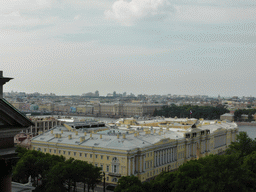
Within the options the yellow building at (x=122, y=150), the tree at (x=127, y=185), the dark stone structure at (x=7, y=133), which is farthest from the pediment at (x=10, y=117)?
the yellow building at (x=122, y=150)

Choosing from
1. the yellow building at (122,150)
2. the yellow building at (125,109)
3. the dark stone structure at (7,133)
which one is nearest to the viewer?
the dark stone structure at (7,133)

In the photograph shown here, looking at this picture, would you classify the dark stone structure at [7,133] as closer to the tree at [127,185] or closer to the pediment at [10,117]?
the pediment at [10,117]

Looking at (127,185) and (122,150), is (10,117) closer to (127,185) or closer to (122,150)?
(127,185)

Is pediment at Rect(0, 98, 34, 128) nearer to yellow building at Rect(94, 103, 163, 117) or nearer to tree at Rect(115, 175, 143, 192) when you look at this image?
tree at Rect(115, 175, 143, 192)

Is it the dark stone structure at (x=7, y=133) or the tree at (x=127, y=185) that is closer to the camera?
the dark stone structure at (x=7, y=133)

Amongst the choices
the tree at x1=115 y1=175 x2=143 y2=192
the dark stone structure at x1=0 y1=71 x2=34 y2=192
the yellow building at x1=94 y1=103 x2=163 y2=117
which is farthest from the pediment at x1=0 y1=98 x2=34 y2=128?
the yellow building at x1=94 y1=103 x2=163 y2=117

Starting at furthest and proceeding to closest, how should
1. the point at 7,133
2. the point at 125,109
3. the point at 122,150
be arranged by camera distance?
the point at 125,109
the point at 122,150
the point at 7,133

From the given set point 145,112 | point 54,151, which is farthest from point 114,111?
point 54,151

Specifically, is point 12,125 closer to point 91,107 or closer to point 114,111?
point 114,111

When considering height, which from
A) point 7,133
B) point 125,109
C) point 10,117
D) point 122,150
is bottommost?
point 125,109

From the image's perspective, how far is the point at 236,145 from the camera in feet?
113

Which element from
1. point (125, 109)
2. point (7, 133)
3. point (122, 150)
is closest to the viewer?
point (7, 133)

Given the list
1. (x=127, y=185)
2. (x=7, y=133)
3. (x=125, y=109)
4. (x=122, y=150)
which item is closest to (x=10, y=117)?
(x=7, y=133)

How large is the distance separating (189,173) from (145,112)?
127 meters
